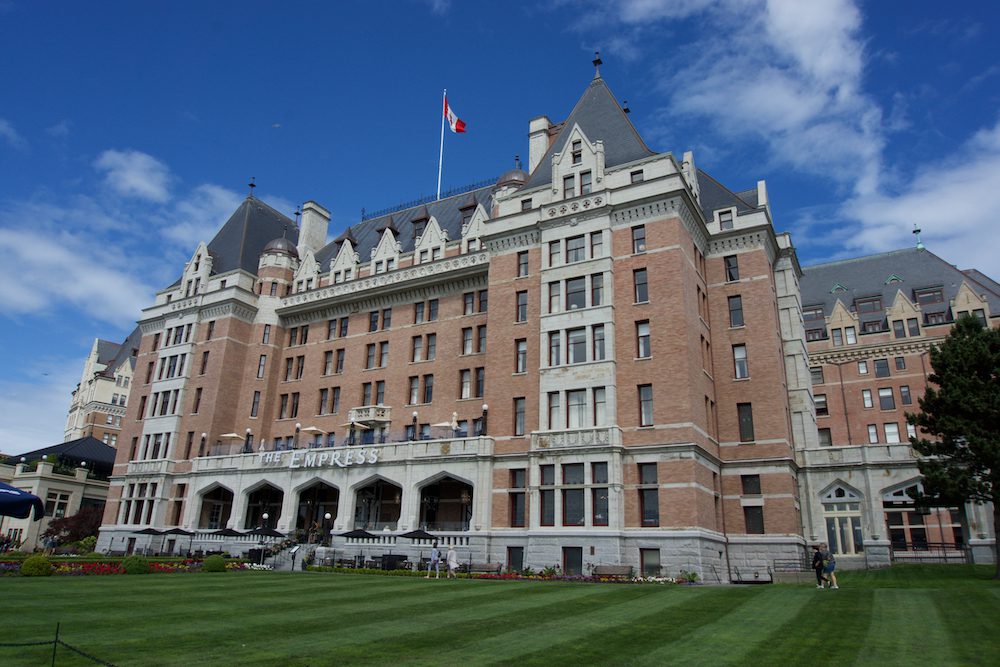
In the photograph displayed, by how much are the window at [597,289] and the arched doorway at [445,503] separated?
15.1m

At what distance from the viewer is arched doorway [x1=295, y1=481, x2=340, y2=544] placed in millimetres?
50084

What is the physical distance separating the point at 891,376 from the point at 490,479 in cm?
4757

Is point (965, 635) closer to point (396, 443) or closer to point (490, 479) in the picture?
point (490, 479)

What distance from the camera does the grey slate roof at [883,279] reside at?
69.0 meters

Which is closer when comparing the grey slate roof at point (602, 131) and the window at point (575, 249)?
the window at point (575, 249)

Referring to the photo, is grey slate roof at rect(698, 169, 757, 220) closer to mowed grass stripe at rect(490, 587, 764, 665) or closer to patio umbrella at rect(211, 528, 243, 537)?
mowed grass stripe at rect(490, 587, 764, 665)

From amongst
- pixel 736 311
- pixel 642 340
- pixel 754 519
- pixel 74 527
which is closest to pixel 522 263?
pixel 642 340

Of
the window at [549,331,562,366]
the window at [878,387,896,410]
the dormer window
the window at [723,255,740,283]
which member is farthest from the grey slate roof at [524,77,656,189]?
the window at [878,387,896,410]

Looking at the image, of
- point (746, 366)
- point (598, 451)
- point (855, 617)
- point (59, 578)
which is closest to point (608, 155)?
point (746, 366)

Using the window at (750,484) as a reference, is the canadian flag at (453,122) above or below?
above

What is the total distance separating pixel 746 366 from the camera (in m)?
42.0

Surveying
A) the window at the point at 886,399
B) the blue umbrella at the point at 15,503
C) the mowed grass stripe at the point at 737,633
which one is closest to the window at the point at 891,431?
the window at the point at 886,399

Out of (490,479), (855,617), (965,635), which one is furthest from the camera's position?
(490,479)

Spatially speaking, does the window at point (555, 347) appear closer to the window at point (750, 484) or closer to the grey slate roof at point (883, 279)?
the window at point (750, 484)
